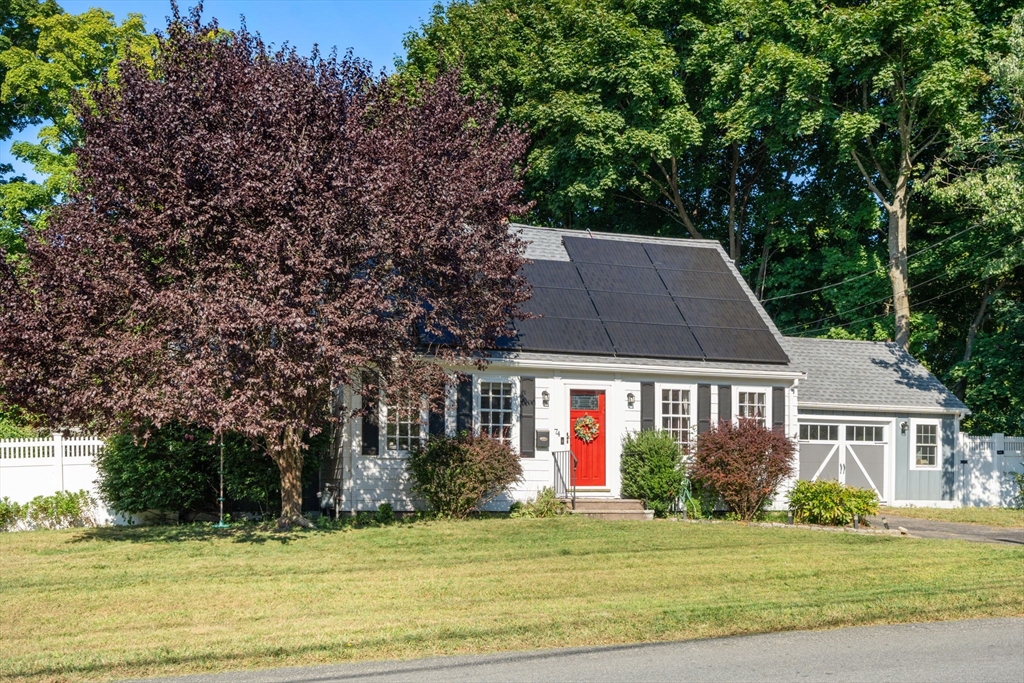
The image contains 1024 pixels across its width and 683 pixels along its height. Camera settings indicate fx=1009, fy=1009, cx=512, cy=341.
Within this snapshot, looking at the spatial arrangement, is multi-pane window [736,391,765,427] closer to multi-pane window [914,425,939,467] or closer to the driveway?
the driveway

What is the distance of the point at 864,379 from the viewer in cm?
2394

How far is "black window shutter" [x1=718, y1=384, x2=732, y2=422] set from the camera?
19.5 metres

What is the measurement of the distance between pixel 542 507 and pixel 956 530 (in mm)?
7356

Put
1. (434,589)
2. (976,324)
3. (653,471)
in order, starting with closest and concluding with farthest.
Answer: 1. (434,589)
2. (653,471)
3. (976,324)

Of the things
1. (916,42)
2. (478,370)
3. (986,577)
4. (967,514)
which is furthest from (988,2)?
(986,577)

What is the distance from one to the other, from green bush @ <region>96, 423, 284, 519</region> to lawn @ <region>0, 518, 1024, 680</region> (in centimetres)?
68

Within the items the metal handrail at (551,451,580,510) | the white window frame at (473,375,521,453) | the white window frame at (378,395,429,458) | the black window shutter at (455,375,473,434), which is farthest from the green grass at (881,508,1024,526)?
the white window frame at (378,395,429,458)

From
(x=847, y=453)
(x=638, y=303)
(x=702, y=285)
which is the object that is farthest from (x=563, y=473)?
(x=847, y=453)

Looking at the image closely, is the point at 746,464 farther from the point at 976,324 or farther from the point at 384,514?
the point at 976,324

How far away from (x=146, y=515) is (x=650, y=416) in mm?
9139

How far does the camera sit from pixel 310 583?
11242mm

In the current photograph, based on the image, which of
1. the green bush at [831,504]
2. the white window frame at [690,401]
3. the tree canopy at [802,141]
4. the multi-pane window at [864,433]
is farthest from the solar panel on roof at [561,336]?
the tree canopy at [802,141]

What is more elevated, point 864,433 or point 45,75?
point 45,75

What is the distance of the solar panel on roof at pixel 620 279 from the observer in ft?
67.3
